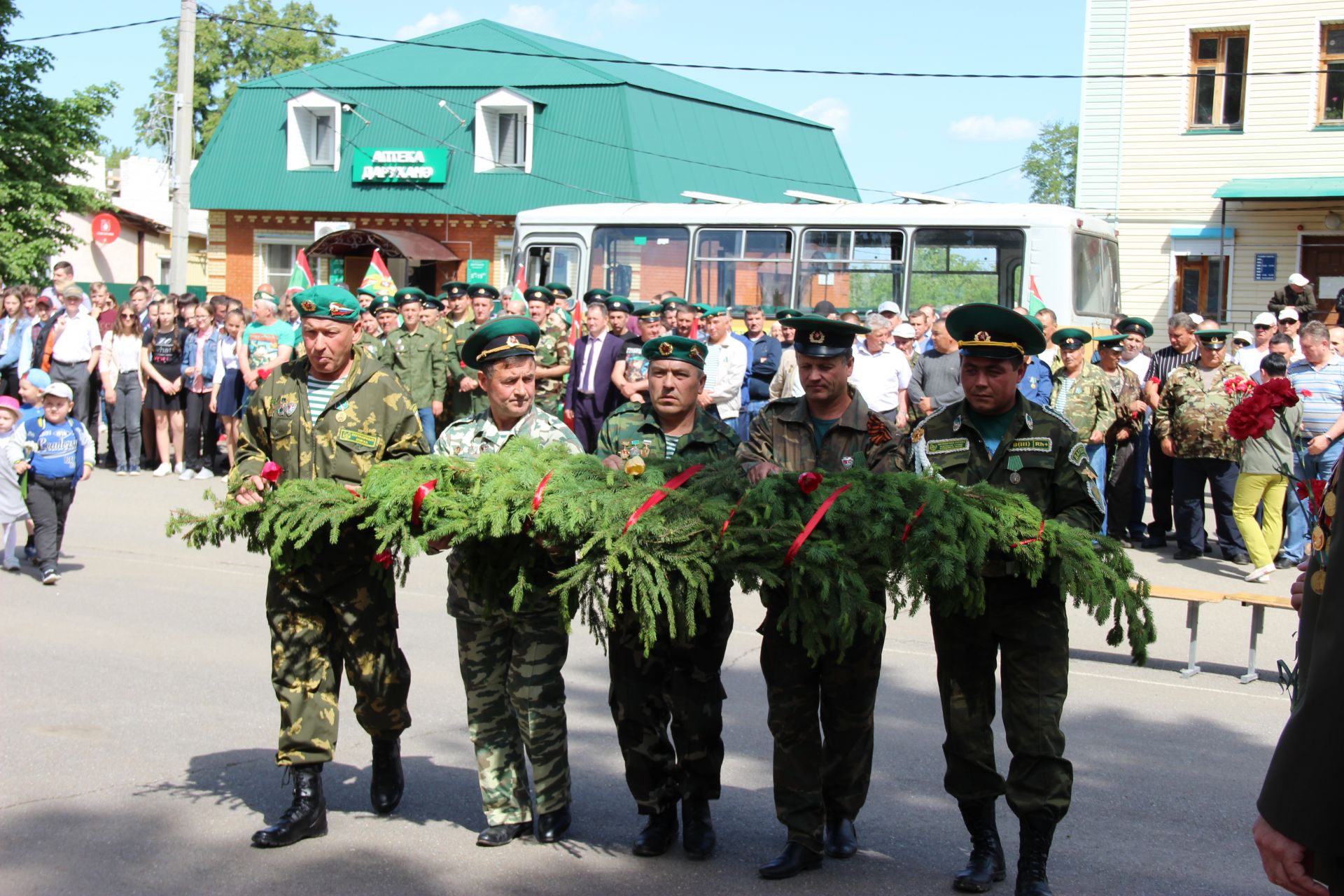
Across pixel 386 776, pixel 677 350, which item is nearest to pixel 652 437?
pixel 677 350

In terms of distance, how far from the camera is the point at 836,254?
57.1 feet

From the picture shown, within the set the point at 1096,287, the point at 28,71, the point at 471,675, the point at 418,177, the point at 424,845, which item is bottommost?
the point at 424,845

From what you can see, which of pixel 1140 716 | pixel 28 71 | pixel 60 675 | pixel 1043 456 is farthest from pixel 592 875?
pixel 28 71

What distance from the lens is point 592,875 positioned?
15.7 ft

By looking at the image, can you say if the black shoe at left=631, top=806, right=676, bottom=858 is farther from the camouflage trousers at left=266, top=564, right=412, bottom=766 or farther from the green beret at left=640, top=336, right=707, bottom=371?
the green beret at left=640, top=336, right=707, bottom=371

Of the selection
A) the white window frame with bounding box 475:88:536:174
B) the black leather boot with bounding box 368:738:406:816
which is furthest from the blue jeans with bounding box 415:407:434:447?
the white window frame with bounding box 475:88:536:174

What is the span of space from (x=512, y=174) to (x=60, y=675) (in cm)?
2551

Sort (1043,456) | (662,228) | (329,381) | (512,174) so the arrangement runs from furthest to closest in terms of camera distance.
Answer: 1. (512,174)
2. (662,228)
3. (329,381)
4. (1043,456)

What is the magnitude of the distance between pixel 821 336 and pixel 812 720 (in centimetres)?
141

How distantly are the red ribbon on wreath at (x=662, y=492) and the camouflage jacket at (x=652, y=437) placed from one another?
0.24m

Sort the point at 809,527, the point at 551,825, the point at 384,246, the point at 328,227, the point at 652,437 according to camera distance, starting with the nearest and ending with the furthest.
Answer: the point at 809,527 < the point at 551,825 < the point at 652,437 < the point at 384,246 < the point at 328,227

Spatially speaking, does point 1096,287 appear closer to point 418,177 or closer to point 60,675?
point 60,675

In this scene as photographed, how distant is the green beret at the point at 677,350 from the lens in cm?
527

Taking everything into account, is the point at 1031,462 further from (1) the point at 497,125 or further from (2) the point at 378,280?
(1) the point at 497,125
